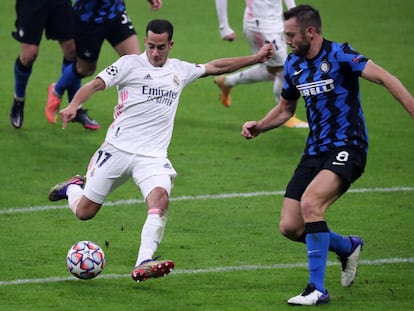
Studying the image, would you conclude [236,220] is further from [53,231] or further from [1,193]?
[1,193]

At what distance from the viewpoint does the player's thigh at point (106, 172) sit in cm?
889

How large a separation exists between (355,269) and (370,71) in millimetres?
1521

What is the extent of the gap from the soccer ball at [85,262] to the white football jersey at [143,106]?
0.91 metres

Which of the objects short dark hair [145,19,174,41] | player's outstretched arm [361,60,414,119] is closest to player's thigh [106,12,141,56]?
short dark hair [145,19,174,41]

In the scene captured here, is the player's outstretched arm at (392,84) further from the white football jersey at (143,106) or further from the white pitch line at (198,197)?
the white pitch line at (198,197)

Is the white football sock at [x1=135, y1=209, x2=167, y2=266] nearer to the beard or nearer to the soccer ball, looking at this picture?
the soccer ball

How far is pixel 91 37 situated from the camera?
13258mm

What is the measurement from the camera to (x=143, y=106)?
29.5ft

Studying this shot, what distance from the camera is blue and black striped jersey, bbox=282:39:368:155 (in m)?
8.35

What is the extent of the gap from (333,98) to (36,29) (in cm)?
603

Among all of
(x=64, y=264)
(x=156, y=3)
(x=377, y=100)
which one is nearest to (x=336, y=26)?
(x=377, y=100)

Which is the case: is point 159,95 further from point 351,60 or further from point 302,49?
point 351,60

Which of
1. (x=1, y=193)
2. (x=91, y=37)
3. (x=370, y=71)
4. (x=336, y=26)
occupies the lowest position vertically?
(x=336, y=26)

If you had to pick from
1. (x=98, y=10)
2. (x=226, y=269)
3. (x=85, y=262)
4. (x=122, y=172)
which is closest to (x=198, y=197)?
(x=226, y=269)
